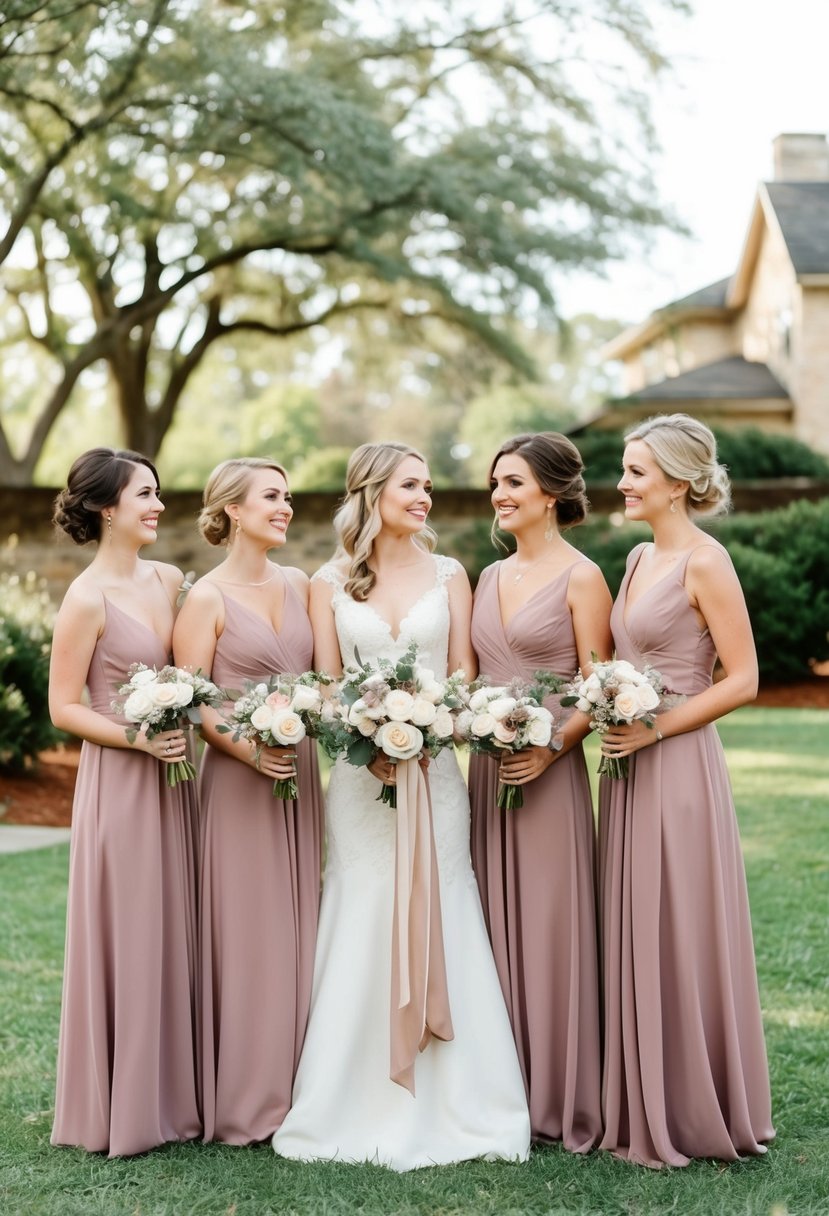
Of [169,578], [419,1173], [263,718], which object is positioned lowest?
[419,1173]

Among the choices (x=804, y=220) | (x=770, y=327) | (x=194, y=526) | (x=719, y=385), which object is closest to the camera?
(x=194, y=526)

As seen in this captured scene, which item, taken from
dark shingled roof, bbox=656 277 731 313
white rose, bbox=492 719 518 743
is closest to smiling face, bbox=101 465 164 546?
white rose, bbox=492 719 518 743

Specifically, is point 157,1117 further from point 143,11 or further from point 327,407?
point 327,407

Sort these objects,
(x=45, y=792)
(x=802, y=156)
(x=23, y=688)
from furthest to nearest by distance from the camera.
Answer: (x=802, y=156)
(x=45, y=792)
(x=23, y=688)

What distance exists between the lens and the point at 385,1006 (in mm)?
5020

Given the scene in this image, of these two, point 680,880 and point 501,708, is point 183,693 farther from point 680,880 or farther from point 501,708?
point 680,880


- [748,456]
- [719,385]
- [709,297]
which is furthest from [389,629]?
[709,297]

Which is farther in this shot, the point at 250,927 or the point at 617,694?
the point at 250,927

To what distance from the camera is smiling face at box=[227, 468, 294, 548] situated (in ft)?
16.8

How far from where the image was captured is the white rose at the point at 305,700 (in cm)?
458

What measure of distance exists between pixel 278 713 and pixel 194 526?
15.3m

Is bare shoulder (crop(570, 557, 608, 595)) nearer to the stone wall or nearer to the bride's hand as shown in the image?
the bride's hand

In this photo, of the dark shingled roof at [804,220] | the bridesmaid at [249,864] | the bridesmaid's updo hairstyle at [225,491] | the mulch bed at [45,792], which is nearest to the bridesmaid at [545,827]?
the bridesmaid at [249,864]

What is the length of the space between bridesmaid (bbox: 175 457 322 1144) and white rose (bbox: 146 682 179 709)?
1.15 feet
